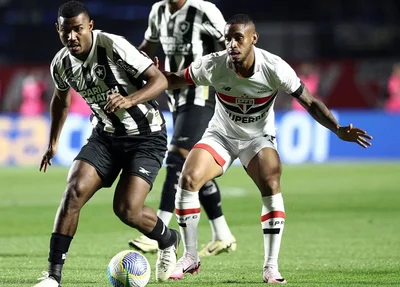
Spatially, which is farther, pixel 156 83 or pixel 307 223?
pixel 307 223

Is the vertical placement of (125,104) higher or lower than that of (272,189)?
higher

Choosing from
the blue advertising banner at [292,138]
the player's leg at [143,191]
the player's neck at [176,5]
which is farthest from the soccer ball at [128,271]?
→ the blue advertising banner at [292,138]

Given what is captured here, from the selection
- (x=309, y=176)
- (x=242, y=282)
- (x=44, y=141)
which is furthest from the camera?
(x=44, y=141)

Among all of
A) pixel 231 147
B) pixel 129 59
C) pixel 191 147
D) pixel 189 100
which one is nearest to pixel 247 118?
pixel 231 147

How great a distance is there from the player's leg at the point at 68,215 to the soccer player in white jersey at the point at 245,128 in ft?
2.78

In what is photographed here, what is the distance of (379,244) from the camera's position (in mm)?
10188

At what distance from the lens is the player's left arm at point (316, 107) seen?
745cm

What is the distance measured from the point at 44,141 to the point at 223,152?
48.1 ft

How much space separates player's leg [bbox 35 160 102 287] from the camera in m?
6.85

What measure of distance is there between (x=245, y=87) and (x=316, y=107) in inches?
22.5

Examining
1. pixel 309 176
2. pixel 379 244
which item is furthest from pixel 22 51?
pixel 379 244

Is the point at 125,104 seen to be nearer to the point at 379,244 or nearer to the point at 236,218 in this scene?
the point at 379,244

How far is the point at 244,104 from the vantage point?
25.5 ft

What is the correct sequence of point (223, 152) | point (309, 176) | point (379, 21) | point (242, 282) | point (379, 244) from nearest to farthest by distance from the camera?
point (242, 282)
point (223, 152)
point (379, 244)
point (309, 176)
point (379, 21)
